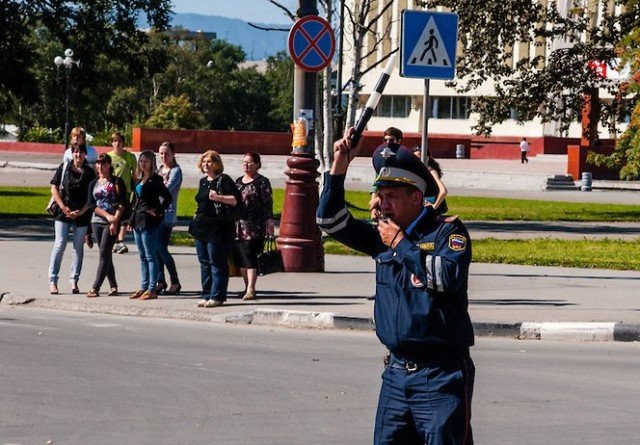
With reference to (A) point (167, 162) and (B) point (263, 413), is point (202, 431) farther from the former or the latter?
(A) point (167, 162)

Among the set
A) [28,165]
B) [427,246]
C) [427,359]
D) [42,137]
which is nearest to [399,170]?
[427,246]

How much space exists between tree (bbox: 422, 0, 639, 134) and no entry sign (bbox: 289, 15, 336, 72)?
741 inches

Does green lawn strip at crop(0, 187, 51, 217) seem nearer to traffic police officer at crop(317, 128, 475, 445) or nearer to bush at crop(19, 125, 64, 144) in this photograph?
traffic police officer at crop(317, 128, 475, 445)

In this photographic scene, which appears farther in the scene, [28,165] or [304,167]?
[28,165]

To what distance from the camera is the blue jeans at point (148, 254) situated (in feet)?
50.6

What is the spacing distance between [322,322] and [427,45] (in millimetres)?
2905

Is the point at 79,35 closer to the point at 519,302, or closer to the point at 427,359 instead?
the point at 519,302

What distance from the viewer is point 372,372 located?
10.9 m

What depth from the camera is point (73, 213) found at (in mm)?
15820

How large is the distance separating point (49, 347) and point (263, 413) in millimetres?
3415

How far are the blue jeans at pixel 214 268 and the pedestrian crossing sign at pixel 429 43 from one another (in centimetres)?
256

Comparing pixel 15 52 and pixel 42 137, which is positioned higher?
pixel 15 52

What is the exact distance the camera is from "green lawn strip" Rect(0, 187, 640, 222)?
3288 cm

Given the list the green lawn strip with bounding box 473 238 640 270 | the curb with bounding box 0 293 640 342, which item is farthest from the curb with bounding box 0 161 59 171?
the curb with bounding box 0 293 640 342
